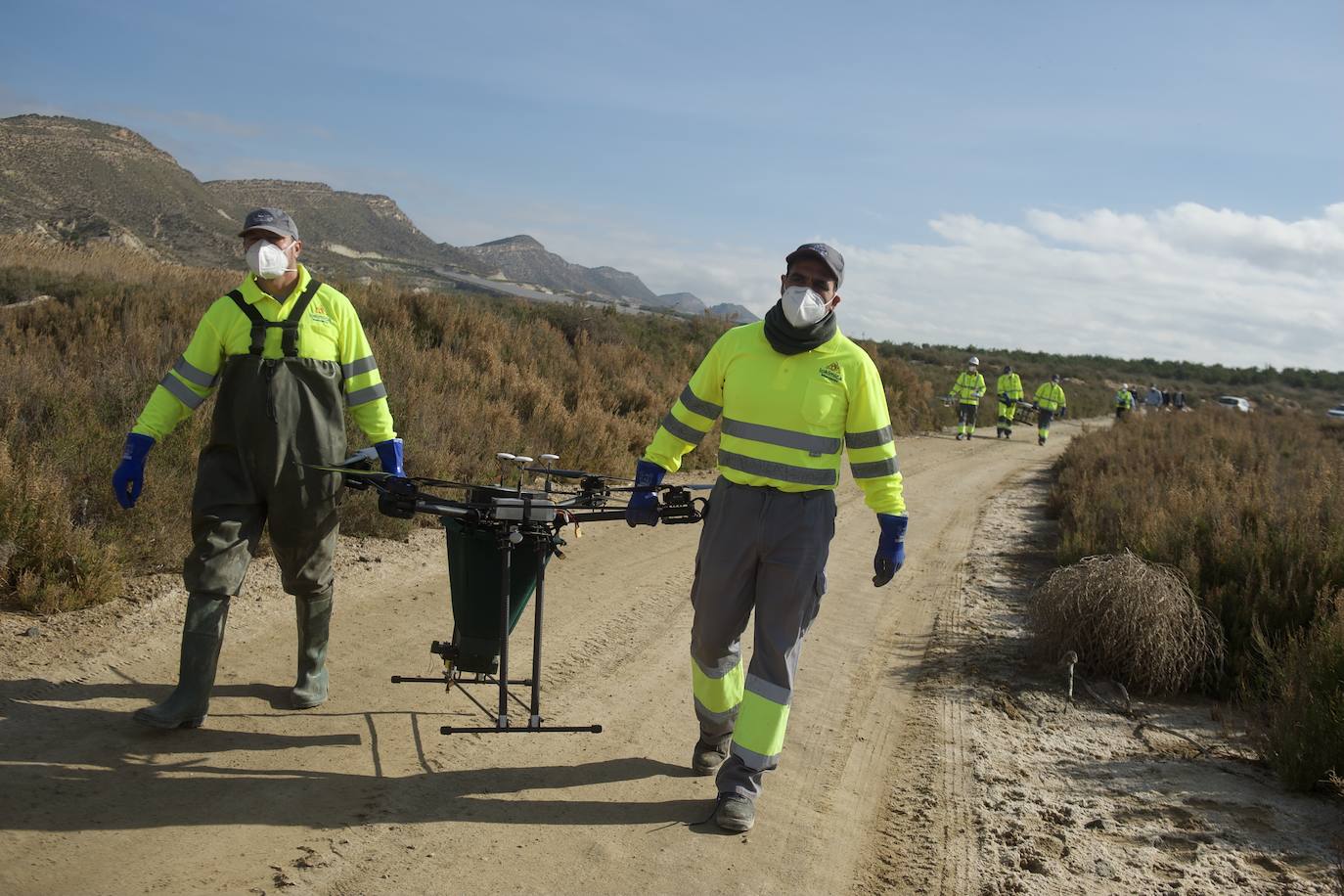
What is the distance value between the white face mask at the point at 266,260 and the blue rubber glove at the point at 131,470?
94cm

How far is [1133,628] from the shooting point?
21.5ft

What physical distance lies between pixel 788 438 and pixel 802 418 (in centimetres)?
11

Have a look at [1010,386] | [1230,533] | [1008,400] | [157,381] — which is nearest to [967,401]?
[1008,400]

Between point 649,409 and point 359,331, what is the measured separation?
34.2 feet

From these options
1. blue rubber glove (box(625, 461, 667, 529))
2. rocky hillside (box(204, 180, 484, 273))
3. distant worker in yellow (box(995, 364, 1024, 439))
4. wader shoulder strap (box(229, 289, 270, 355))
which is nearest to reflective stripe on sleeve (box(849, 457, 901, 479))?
blue rubber glove (box(625, 461, 667, 529))

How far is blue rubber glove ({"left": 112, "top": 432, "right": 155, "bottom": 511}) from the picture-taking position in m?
4.58

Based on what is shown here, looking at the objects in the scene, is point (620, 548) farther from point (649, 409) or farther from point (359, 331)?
point (649, 409)

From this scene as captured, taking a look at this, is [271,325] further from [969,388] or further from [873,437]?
[969,388]

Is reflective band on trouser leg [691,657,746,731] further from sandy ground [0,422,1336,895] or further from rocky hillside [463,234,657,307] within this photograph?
rocky hillside [463,234,657,307]

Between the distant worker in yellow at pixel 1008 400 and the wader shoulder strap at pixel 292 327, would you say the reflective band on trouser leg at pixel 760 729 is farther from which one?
the distant worker in yellow at pixel 1008 400

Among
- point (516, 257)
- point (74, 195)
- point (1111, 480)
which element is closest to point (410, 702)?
point (1111, 480)

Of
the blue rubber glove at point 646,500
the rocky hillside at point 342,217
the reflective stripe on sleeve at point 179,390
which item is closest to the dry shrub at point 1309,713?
the blue rubber glove at point 646,500

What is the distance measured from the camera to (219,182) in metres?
87.6

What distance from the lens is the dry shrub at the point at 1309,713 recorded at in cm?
491
